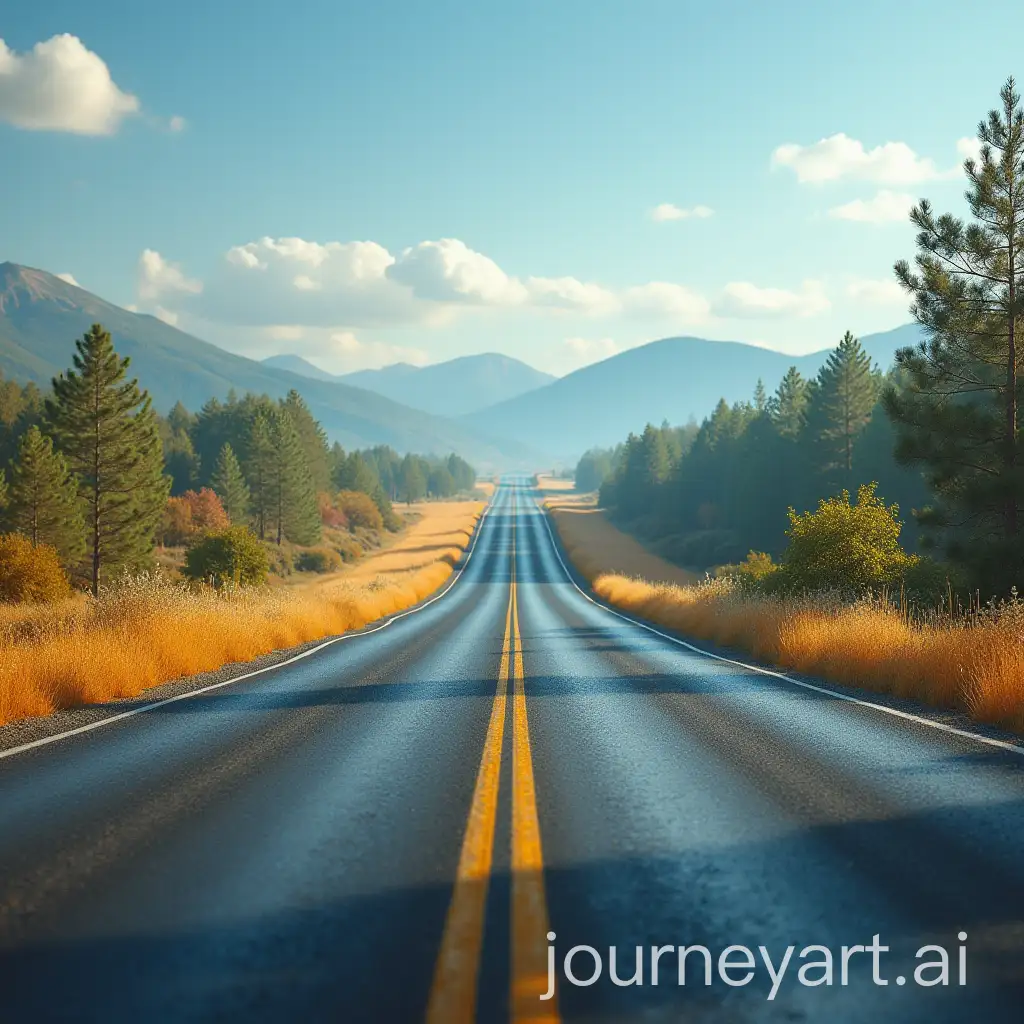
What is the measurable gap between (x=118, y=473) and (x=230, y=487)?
27.7 m

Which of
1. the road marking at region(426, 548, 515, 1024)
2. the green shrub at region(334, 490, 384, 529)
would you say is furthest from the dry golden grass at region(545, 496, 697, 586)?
the road marking at region(426, 548, 515, 1024)

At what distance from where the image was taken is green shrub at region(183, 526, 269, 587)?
1539 inches

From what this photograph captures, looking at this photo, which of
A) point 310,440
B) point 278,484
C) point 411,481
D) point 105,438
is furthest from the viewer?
point 411,481

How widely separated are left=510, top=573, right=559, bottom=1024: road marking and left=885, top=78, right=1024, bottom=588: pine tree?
52.6ft

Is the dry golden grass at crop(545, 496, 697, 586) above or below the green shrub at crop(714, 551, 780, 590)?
below

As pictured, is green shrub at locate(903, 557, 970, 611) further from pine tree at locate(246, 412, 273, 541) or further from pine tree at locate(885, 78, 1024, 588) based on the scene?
pine tree at locate(246, 412, 273, 541)

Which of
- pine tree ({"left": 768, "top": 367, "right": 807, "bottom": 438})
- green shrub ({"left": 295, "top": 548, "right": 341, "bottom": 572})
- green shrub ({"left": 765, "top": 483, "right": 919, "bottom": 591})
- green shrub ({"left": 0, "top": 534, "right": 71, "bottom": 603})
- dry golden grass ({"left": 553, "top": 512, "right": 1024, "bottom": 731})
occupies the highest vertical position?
pine tree ({"left": 768, "top": 367, "right": 807, "bottom": 438})

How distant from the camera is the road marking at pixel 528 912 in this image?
2.85m

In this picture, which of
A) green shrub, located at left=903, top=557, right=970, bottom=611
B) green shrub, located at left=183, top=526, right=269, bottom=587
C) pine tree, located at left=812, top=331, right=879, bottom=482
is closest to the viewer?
green shrub, located at left=903, top=557, right=970, bottom=611

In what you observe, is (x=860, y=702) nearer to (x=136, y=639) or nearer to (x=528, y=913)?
(x=528, y=913)

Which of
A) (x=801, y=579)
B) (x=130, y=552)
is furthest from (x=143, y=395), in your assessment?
(x=801, y=579)

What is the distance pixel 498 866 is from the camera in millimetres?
4055

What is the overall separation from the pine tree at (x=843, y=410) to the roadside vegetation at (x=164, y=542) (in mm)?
31261

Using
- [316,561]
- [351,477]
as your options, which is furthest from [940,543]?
[351,477]
